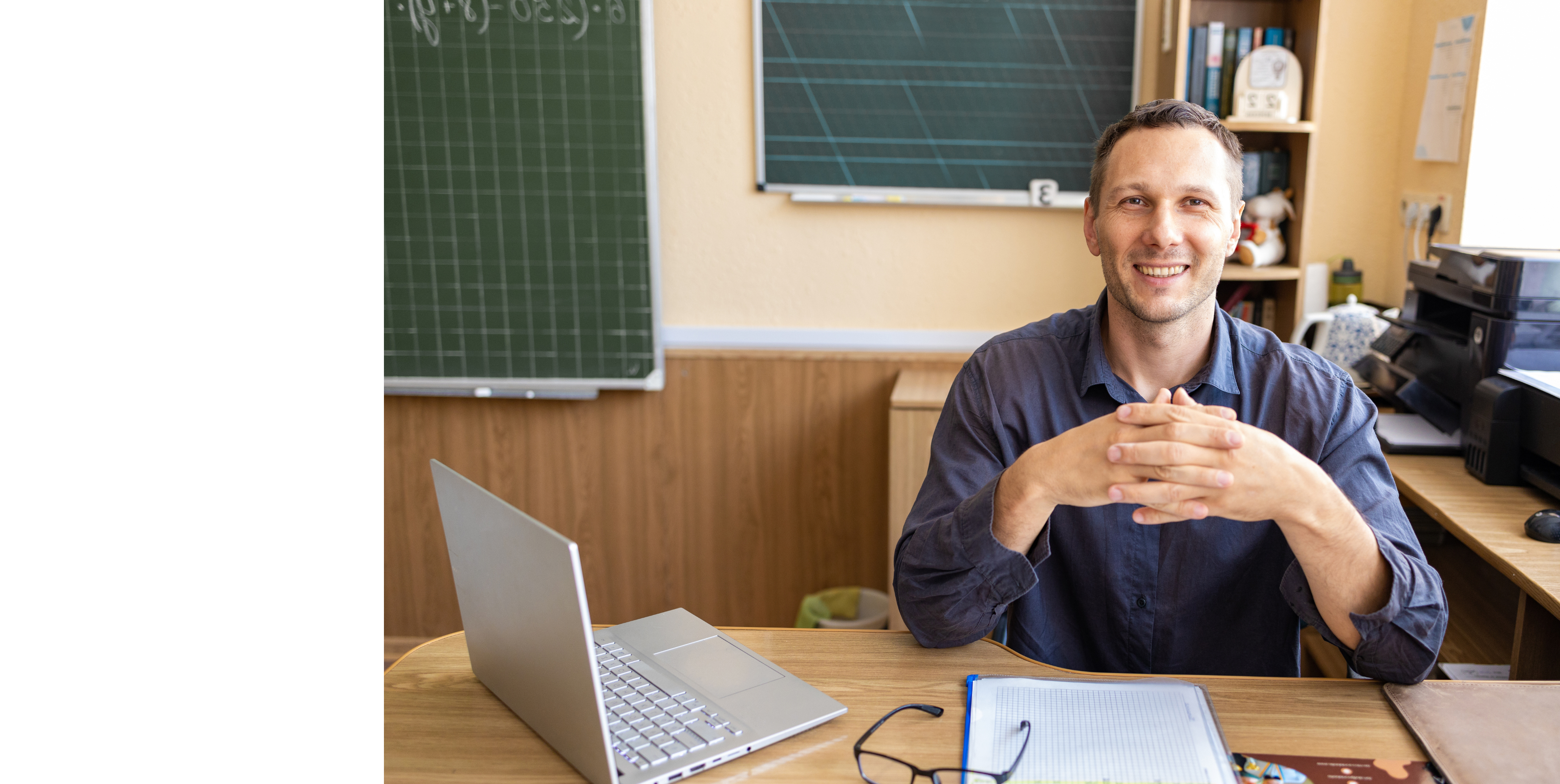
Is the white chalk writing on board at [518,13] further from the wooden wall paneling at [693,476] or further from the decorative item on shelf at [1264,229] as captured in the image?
the decorative item on shelf at [1264,229]

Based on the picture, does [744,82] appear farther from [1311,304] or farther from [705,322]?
[1311,304]

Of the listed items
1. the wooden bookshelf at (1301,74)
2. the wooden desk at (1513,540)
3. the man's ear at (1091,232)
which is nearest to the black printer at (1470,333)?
the wooden desk at (1513,540)

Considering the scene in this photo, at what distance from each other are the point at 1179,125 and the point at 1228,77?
1.30m

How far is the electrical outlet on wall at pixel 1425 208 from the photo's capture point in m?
2.48

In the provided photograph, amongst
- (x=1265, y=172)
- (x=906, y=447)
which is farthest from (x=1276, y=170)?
(x=906, y=447)

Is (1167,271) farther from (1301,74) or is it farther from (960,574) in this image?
(1301,74)

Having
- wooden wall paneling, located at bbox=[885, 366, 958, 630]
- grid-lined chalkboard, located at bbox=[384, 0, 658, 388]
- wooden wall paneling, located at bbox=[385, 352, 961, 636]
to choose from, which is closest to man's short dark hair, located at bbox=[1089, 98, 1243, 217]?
wooden wall paneling, located at bbox=[885, 366, 958, 630]

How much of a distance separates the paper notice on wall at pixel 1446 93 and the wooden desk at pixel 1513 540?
0.89 meters

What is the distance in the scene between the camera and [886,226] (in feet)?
9.36

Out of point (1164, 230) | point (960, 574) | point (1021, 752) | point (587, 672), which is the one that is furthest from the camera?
point (1164, 230)

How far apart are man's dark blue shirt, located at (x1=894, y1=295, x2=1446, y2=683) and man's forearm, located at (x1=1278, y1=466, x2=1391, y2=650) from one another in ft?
0.29

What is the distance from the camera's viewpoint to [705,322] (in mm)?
2951

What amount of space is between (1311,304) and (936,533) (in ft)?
6.34
